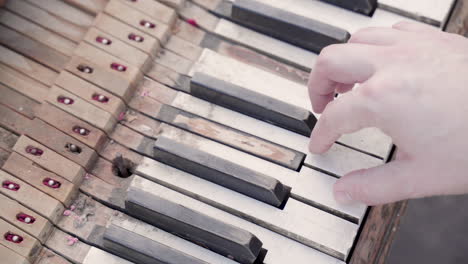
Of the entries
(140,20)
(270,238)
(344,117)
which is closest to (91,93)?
(140,20)

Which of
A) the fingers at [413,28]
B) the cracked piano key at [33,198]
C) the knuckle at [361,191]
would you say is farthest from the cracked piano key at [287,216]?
the fingers at [413,28]

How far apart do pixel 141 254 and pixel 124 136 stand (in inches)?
17.9

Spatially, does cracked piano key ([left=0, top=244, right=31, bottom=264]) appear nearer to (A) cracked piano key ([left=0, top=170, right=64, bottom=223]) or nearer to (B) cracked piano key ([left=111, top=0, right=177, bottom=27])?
(A) cracked piano key ([left=0, top=170, right=64, bottom=223])

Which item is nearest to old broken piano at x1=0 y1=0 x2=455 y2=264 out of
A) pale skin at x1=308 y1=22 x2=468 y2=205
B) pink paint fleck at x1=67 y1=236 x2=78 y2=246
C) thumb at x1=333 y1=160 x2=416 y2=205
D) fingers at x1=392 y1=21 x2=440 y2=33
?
pink paint fleck at x1=67 y1=236 x2=78 y2=246

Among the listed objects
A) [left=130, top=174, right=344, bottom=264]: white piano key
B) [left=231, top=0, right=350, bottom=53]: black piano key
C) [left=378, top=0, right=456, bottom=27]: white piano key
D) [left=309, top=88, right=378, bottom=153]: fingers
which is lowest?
[left=130, top=174, right=344, bottom=264]: white piano key

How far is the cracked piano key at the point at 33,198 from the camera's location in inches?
84.0

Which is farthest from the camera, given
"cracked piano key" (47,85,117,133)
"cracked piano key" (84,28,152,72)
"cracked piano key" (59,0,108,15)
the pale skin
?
"cracked piano key" (59,0,108,15)

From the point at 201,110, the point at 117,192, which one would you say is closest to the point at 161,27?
the point at 201,110

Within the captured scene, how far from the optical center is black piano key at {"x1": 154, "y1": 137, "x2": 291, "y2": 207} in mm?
2119

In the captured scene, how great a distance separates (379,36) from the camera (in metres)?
1.97

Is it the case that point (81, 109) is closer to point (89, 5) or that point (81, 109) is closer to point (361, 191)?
point (89, 5)

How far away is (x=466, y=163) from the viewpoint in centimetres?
173

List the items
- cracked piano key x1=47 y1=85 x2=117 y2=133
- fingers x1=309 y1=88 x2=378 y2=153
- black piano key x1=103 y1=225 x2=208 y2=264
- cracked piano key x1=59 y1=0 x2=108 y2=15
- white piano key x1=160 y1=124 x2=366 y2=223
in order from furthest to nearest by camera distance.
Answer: cracked piano key x1=59 y1=0 x2=108 y2=15, cracked piano key x1=47 y1=85 x2=117 y2=133, white piano key x1=160 y1=124 x2=366 y2=223, black piano key x1=103 y1=225 x2=208 y2=264, fingers x1=309 y1=88 x2=378 y2=153

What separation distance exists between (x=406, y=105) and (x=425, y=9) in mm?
826
